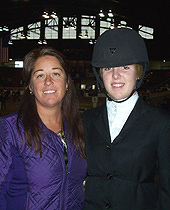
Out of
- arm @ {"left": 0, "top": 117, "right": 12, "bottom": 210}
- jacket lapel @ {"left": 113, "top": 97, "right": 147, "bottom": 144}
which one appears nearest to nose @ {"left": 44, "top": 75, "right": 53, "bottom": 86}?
arm @ {"left": 0, "top": 117, "right": 12, "bottom": 210}

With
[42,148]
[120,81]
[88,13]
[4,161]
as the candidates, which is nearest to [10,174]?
[4,161]

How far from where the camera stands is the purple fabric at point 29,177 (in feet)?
4.87

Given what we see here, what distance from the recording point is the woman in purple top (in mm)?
1497

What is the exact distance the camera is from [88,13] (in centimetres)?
2361

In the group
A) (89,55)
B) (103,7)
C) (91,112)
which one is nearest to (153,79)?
(89,55)

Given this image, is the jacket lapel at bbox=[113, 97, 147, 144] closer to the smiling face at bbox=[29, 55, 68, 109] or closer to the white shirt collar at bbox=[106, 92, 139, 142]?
the white shirt collar at bbox=[106, 92, 139, 142]

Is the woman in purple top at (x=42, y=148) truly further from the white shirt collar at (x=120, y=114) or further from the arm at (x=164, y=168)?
the arm at (x=164, y=168)

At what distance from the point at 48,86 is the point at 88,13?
23861mm

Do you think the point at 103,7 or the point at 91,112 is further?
the point at 103,7

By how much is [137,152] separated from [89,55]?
81.7 feet

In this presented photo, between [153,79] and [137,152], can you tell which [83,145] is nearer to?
[137,152]

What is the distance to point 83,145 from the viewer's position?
1717mm

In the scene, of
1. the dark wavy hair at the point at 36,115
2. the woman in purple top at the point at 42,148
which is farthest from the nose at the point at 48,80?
the dark wavy hair at the point at 36,115

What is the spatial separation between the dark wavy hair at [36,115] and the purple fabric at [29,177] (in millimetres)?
69
